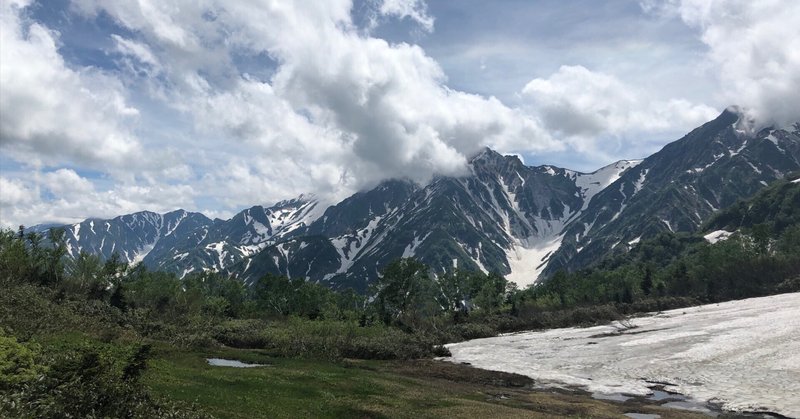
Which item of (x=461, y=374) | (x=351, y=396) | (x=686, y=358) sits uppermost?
(x=351, y=396)

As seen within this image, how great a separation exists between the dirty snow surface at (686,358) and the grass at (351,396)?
31.1 ft

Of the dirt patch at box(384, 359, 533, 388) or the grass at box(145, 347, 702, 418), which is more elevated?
the grass at box(145, 347, 702, 418)

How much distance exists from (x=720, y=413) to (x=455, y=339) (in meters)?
89.7

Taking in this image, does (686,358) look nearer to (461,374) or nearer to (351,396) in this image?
(461,374)

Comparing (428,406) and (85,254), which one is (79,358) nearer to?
(428,406)

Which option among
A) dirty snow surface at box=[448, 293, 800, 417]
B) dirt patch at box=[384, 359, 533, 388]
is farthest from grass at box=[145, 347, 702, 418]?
dirty snow surface at box=[448, 293, 800, 417]

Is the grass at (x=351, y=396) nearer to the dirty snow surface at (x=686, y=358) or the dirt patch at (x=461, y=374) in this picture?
the dirt patch at (x=461, y=374)

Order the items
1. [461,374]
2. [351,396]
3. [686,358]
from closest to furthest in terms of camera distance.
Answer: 1. [351,396]
2. [686,358]
3. [461,374]

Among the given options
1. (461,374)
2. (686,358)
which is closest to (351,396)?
(461,374)

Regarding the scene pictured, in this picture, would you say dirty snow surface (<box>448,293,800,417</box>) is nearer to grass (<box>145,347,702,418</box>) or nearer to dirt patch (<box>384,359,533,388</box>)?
dirt patch (<box>384,359,533,388</box>)

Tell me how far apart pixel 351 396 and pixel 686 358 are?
55.7 m

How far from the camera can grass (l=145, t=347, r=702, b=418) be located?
38.6 metres

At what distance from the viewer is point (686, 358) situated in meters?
72.2

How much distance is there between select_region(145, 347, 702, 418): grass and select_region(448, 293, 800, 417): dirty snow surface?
9491mm
